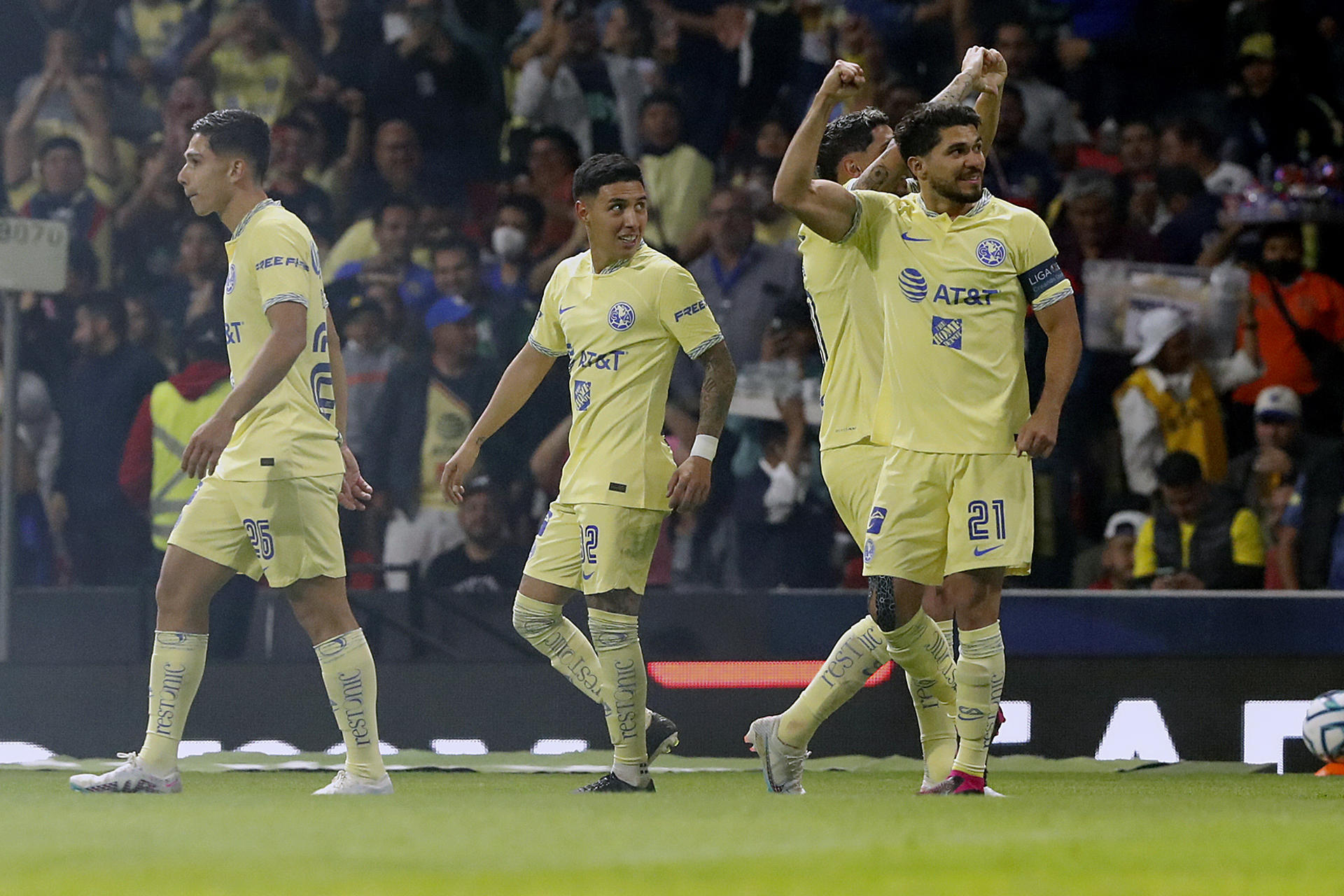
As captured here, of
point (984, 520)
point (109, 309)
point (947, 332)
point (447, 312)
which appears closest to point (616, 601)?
point (984, 520)

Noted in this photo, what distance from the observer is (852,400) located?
679cm

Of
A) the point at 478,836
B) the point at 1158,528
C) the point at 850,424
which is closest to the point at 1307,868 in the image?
the point at 478,836

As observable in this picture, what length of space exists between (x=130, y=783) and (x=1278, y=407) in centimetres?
649

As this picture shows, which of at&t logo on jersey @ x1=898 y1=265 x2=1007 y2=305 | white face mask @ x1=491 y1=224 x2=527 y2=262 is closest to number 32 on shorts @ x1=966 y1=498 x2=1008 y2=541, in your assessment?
at&t logo on jersey @ x1=898 y1=265 x2=1007 y2=305

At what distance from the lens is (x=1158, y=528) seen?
9.88m

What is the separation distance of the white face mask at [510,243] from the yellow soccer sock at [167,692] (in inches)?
207

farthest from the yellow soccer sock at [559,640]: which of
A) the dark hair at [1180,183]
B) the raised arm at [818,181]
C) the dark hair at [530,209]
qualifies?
the dark hair at [1180,183]

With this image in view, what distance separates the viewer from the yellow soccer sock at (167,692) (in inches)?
237

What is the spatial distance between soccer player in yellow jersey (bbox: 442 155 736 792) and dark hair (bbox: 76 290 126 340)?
4.65m

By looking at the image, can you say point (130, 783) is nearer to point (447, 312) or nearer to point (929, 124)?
point (929, 124)

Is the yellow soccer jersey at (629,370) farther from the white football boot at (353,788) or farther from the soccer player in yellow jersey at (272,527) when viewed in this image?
the white football boot at (353,788)

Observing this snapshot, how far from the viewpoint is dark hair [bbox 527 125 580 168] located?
11469 mm

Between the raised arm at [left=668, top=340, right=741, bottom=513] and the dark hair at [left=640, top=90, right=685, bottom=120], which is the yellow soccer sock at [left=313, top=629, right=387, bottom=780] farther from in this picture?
the dark hair at [left=640, top=90, right=685, bottom=120]

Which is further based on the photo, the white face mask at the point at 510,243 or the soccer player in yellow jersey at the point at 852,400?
the white face mask at the point at 510,243
